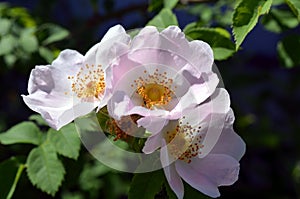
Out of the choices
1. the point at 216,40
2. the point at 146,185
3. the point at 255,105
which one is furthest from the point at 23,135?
the point at 255,105

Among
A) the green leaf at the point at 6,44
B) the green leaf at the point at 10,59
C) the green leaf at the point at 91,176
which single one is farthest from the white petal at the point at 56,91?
the green leaf at the point at 91,176

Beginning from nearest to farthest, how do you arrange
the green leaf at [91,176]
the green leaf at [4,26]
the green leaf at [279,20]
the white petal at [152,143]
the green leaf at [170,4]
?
the white petal at [152,143], the green leaf at [170,4], the green leaf at [279,20], the green leaf at [4,26], the green leaf at [91,176]

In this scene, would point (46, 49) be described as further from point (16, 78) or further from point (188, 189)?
point (16, 78)

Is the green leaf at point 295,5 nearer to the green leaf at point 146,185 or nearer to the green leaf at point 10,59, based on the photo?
the green leaf at point 146,185

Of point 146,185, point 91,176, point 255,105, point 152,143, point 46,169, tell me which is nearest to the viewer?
point 152,143

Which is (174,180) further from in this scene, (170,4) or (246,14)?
(170,4)

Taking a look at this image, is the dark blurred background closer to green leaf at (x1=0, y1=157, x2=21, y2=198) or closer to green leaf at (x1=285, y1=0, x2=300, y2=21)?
green leaf at (x1=0, y1=157, x2=21, y2=198)

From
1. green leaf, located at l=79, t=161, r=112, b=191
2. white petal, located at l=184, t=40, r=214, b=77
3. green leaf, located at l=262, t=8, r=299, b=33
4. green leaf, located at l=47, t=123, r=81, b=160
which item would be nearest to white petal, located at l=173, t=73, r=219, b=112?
white petal, located at l=184, t=40, r=214, b=77
